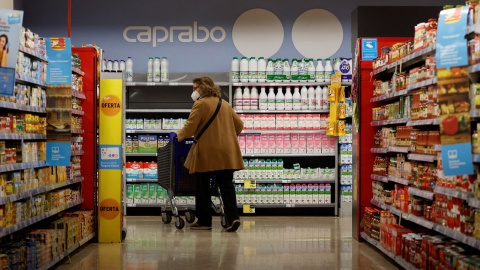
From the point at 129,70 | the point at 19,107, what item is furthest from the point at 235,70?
the point at 19,107

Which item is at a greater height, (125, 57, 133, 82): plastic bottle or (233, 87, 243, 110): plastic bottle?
(125, 57, 133, 82): plastic bottle

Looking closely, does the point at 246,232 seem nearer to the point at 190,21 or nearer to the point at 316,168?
the point at 316,168

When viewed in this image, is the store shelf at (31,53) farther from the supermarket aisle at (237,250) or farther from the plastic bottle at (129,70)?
the plastic bottle at (129,70)

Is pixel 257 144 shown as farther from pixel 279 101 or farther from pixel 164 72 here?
pixel 164 72

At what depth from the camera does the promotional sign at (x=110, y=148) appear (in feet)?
21.2

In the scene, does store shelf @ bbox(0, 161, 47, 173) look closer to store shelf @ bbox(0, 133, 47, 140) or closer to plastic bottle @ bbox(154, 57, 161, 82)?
store shelf @ bbox(0, 133, 47, 140)

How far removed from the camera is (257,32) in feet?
33.0

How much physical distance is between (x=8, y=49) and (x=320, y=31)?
692 cm

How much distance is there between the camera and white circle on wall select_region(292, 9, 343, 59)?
395 inches

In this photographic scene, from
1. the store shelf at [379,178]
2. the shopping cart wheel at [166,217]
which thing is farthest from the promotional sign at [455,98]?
the shopping cart wheel at [166,217]

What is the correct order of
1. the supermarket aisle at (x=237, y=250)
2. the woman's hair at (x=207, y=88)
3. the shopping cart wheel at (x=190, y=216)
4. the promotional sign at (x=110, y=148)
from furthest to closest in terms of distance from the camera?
1. the shopping cart wheel at (x=190, y=216)
2. the woman's hair at (x=207, y=88)
3. the promotional sign at (x=110, y=148)
4. the supermarket aisle at (x=237, y=250)

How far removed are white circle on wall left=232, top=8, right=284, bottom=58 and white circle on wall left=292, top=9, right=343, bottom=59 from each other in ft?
1.05

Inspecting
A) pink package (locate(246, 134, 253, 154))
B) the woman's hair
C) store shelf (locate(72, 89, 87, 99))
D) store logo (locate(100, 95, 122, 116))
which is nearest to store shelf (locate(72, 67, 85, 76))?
store shelf (locate(72, 89, 87, 99))

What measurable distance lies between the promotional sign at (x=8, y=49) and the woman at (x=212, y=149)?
3.35 metres
